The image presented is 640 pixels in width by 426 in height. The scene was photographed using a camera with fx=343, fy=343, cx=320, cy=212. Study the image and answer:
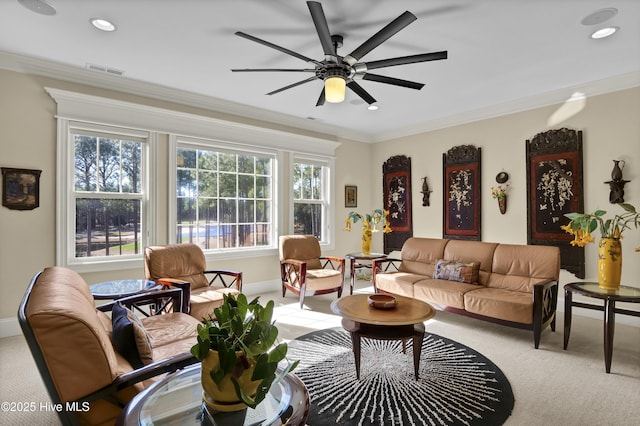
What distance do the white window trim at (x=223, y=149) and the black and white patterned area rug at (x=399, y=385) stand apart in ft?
6.84

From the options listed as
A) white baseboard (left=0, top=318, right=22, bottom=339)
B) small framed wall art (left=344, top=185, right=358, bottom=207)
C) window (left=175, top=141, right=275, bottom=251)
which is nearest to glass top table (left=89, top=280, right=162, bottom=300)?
white baseboard (left=0, top=318, right=22, bottom=339)

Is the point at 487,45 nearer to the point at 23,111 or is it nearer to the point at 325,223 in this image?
the point at 325,223

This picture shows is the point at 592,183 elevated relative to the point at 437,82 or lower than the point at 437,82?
lower

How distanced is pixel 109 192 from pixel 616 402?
507 centimetres

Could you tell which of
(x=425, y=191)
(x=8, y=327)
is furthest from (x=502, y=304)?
(x=8, y=327)

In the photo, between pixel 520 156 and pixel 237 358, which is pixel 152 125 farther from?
pixel 520 156

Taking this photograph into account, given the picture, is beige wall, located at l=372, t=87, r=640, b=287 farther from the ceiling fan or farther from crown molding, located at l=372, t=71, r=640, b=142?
the ceiling fan

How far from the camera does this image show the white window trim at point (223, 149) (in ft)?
14.6

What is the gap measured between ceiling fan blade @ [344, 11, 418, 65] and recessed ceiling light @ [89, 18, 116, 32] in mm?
1953

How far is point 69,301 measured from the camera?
4.73 feet

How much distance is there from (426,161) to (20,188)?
5.52m

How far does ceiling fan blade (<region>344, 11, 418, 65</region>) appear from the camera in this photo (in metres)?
2.09

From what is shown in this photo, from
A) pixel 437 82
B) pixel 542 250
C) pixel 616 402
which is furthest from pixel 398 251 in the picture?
pixel 616 402

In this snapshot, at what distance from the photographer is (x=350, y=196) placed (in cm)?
656
